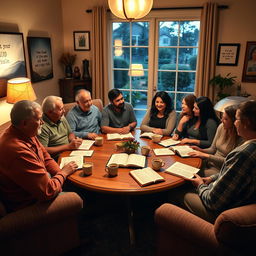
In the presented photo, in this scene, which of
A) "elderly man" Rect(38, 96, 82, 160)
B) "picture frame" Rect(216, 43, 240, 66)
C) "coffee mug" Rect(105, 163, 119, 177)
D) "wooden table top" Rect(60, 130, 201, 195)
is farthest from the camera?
"picture frame" Rect(216, 43, 240, 66)

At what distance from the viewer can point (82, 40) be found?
175 inches

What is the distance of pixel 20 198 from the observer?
1.67 m

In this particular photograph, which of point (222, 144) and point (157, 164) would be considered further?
point (222, 144)

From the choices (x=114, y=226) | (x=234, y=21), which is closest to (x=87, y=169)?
(x=114, y=226)

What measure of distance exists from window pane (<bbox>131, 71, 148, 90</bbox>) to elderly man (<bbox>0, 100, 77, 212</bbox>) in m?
3.08

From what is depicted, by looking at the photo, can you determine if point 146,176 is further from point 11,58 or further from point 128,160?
point 11,58

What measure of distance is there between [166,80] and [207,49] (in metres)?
0.86

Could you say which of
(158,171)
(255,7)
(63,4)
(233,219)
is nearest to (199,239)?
(233,219)

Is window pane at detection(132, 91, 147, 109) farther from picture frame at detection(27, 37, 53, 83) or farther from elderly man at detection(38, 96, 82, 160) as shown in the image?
elderly man at detection(38, 96, 82, 160)

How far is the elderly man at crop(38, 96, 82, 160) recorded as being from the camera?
2369mm

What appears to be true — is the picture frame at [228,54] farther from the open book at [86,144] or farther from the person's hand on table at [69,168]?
the person's hand on table at [69,168]

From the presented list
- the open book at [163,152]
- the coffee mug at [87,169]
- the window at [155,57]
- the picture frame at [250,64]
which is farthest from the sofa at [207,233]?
the window at [155,57]

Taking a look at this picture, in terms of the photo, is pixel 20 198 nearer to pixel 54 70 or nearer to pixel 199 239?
pixel 199 239

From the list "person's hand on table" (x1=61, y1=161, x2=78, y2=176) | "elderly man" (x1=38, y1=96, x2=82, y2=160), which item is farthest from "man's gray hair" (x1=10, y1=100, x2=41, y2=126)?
"elderly man" (x1=38, y1=96, x2=82, y2=160)
